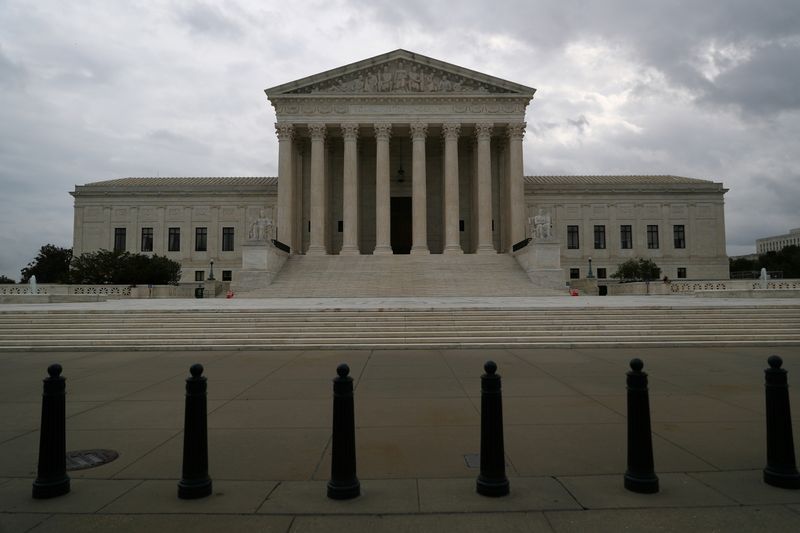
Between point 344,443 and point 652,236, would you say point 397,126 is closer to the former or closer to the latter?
point 652,236

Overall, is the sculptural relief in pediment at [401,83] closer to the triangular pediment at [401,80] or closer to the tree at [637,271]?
the triangular pediment at [401,80]

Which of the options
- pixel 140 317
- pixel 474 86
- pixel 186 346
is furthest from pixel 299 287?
pixel 474 86

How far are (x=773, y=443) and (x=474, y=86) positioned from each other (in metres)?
44.2

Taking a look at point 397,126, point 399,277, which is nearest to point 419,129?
point 397,126

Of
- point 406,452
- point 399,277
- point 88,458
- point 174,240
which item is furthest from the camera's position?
point 174,240

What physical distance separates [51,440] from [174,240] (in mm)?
58585

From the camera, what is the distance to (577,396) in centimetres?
842

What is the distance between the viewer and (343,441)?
450 cm

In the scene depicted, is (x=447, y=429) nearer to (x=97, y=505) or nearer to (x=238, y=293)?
(x=97, y=505)

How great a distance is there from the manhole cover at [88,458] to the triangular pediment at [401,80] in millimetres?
42498

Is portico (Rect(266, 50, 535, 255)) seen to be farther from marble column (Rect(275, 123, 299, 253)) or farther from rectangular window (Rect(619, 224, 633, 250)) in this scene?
rectangular window (Rect(619, 224, 633, 250))

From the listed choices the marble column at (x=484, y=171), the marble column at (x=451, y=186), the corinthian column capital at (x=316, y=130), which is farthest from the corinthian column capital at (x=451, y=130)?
the corinthian column capital at (x=316, y=130)

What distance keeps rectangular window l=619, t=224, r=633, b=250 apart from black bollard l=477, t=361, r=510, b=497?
59361mm

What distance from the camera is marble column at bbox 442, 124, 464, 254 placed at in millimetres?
43906
